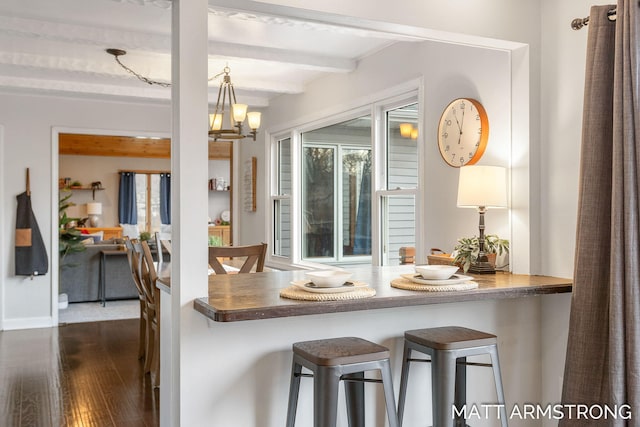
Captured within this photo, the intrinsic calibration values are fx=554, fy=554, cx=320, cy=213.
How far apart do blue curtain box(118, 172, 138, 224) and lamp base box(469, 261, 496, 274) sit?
34.2 feet

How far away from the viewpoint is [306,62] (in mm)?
4684

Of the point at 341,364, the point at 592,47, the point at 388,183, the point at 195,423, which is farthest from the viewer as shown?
the point at 388,183

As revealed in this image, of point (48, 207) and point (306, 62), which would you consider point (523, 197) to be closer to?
point (306, 62)

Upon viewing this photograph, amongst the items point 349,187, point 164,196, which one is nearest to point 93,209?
point 164,196

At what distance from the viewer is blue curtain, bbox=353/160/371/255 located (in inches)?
189

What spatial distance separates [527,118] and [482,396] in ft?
4.65

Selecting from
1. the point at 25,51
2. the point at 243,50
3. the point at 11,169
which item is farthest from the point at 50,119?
the point at 243,50

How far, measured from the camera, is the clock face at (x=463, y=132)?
126 inches

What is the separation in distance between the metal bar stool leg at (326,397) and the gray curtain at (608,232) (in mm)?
1134

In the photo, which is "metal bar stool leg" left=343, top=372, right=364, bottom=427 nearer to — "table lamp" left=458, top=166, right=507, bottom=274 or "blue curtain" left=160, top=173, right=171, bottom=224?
"table lamp" left=458, top=166, right=507, bottom=274

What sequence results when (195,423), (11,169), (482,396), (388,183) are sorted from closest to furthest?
(195,423), (482,396), (388,183), (11,169)

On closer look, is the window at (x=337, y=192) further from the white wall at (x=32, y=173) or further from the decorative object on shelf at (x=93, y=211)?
the decorative object on shelf at (x=93, y=211)

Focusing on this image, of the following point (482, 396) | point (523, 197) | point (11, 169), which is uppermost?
point (11, 169)

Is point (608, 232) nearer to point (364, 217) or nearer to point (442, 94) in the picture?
point (442, 94)
